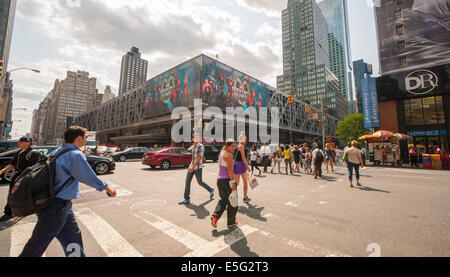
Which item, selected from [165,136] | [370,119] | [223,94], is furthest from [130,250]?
[165,136]

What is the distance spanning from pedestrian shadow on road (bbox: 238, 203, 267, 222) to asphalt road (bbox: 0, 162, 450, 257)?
23mm

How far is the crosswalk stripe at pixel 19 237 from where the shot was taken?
2.79 meters

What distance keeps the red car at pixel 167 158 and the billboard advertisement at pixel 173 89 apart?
21.3 metres

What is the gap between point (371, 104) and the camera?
76.7 feet

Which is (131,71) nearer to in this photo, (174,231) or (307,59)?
(307,59)

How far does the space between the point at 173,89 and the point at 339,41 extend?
181 metres

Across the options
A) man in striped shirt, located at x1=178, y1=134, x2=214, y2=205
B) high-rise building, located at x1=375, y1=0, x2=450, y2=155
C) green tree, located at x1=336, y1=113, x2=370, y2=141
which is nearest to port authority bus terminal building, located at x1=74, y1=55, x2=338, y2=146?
green tree, located at x1=336, y1=113, x2=370, y2=141

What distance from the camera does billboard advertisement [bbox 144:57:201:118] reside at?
113ft

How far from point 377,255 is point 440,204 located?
15.2 ft

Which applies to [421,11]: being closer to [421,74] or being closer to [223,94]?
[421,74]

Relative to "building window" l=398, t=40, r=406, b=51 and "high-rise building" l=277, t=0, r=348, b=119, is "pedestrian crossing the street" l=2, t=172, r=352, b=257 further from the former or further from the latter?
"high-rise building" l=277, t=0, r=348, b=119

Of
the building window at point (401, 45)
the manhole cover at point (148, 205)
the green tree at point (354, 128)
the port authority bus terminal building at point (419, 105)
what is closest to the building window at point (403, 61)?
the building window at point (401, 45)
